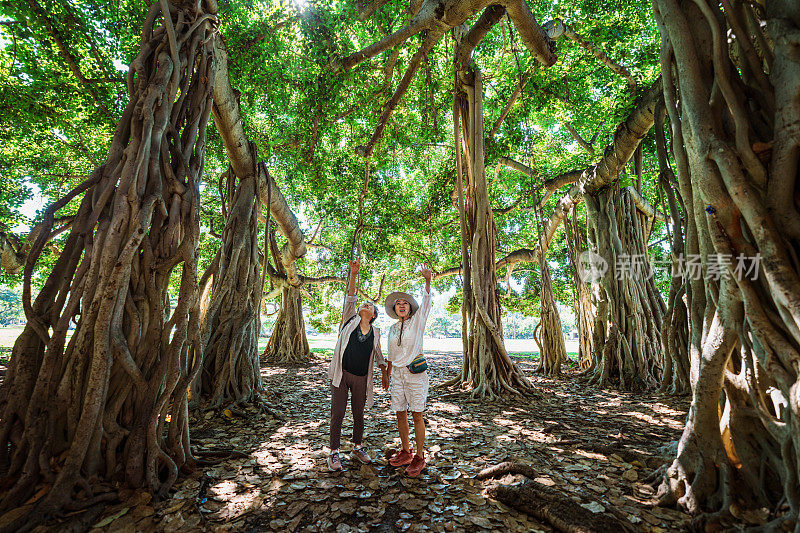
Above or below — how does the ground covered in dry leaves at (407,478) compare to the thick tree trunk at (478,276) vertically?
below

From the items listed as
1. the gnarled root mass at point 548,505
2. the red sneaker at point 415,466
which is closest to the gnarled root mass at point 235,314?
the red sneaker at point 415,466

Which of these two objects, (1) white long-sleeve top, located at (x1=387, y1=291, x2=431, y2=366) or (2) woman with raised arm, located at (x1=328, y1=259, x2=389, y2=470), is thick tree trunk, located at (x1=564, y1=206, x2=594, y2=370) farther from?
(2) woman with raised arm, located at (x1=328, y1=259, x2=389, y2=470)

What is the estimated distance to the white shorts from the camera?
263cm

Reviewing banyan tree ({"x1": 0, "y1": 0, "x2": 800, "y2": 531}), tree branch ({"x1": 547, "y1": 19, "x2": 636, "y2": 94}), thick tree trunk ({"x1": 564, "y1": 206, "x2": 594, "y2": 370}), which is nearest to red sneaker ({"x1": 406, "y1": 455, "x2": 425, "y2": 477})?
banyan tree ({"x1": 0, "y1": 0, "x2": 800, "y2": 531})

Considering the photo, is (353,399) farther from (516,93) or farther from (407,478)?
(516,93)

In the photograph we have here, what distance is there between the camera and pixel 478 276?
5.34 metres

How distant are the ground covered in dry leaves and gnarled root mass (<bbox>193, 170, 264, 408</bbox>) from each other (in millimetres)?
405

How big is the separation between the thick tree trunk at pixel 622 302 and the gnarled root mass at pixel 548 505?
430cm

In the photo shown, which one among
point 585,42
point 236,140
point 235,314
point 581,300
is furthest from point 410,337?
point 581,300

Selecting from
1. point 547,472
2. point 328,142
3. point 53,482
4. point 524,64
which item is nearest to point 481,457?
point 547,472

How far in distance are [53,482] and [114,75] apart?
4448mm

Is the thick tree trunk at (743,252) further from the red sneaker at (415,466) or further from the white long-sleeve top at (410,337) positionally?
the white long-sleeve top at (410,337)

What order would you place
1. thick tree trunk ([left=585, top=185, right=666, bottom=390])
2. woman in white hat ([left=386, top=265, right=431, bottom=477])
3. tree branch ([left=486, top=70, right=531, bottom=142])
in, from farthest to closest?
thick tree trunk ([left=585, top=185, right=666, bottom=390]) < tree branch ([left=486, top=70, right=531, bottom=142]) < woman in white hat ([left=386, top=265, right=431, bottom=477])

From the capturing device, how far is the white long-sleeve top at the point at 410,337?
271 cm
